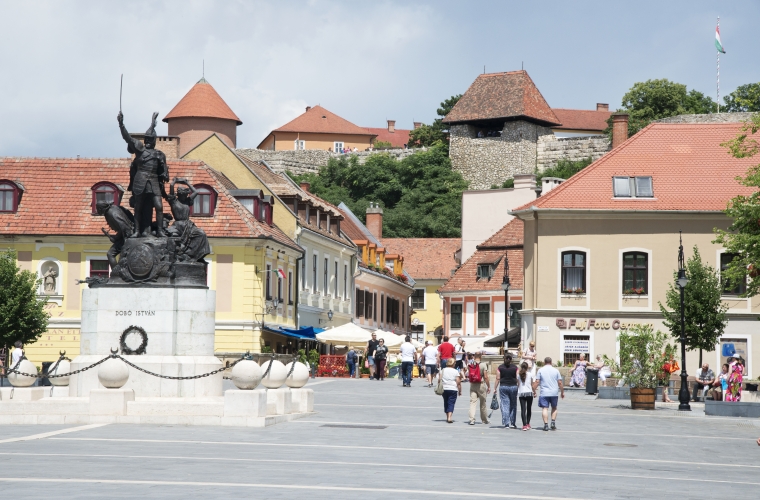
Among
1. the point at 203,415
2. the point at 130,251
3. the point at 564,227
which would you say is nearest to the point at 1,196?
the point at 564,227

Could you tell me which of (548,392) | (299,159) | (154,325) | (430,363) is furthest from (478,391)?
(299,159)

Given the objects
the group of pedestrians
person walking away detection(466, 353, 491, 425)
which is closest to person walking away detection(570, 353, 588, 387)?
person walking away detection(466, 353, 491, 425)

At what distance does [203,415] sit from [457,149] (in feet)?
316

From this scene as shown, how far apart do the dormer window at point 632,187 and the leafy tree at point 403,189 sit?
5202cm

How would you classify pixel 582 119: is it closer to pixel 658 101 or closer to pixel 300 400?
pixel 658 101

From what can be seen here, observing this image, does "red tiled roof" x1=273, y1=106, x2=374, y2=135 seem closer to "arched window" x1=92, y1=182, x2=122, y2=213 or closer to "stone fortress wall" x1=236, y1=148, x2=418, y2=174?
"stone fortress wall" x1=236, y1=148, x2=418, y2=174

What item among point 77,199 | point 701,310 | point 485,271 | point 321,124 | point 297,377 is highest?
point 321,124

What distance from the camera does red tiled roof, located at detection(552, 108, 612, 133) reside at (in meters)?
138

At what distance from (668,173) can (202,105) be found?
216 feet

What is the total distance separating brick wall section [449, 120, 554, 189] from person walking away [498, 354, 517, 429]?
90504 mm

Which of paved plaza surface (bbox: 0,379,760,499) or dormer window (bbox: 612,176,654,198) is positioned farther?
dormer window (bbox: 612,176,654,198)

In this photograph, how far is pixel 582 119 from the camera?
13938 centimetres

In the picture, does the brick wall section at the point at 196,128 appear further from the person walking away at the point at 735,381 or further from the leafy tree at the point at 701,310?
the person walking away at the point at 735,381

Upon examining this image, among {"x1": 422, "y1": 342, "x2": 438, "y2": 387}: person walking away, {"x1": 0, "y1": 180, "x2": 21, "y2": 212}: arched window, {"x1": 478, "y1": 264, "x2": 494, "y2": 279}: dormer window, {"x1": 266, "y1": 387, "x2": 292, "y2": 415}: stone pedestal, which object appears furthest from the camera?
{"x1": 478, "y1": 264, "x2": 494, "y2": 279}: dormer window
